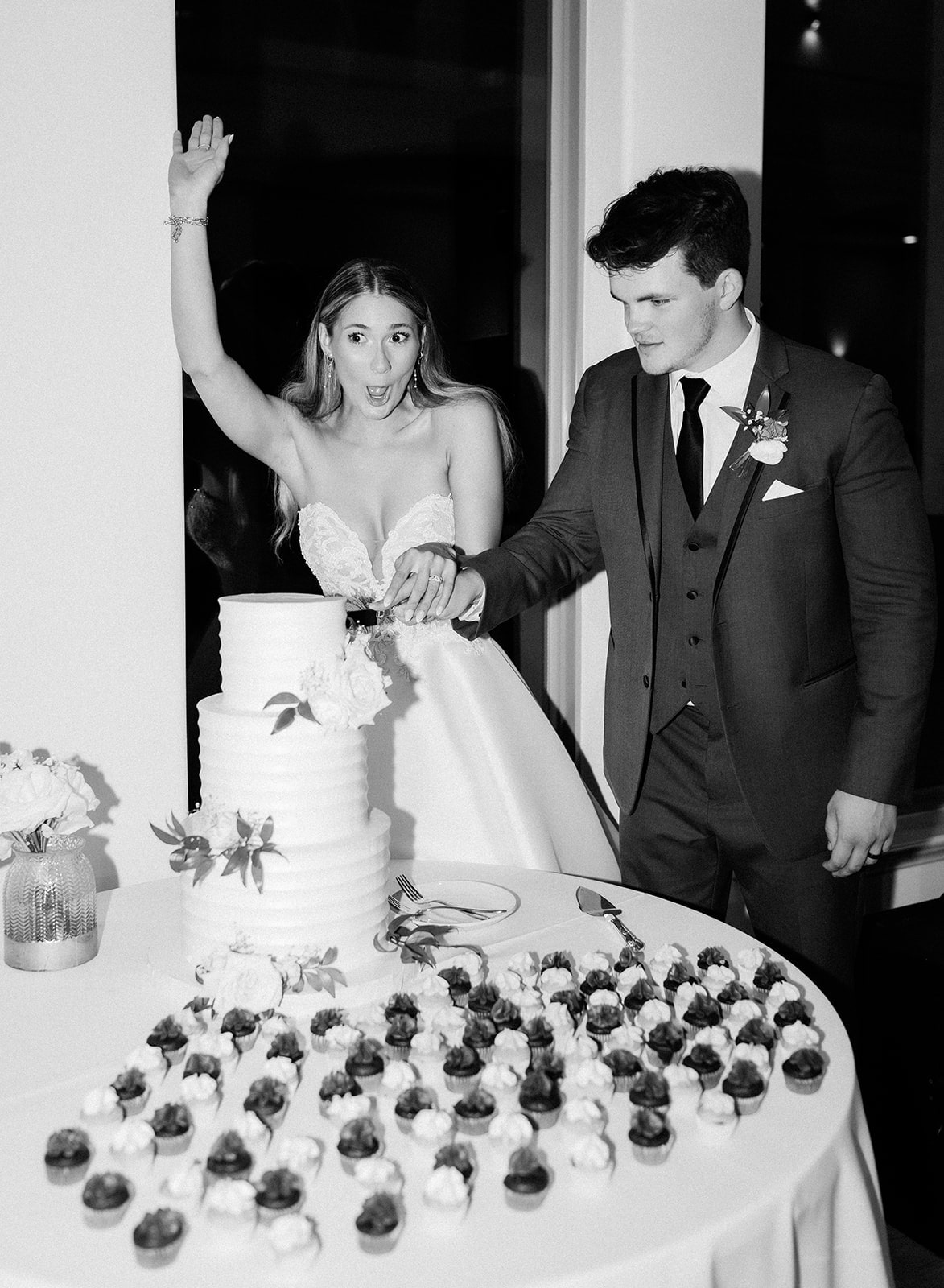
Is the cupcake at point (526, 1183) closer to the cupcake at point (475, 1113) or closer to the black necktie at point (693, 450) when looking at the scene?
the cupcake at point (475, 1113)

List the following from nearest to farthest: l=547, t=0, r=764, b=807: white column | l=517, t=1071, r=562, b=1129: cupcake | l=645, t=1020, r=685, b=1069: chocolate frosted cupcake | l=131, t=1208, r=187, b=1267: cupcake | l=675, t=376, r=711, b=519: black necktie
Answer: l=131, t=1208, r=187, b=1267: cupcake, l=517, t=1071, r=562, b=1129: cupcake, l=645, t=1020, r=685, b=1069: chocolate frosted cupcake, l=675, t=376, r=711, b=519: black necktie, l=547, t=0, r=764, b=807: white column

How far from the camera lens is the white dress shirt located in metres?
2.16

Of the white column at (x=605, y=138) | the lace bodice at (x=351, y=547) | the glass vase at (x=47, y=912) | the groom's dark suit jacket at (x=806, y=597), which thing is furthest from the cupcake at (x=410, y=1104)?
the white column at (x=605, y=138)

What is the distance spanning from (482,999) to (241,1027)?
0.91ft

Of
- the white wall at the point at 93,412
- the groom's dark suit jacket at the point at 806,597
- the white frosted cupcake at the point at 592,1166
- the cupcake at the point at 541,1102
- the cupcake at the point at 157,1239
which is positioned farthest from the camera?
the white wall at the point at 93,412

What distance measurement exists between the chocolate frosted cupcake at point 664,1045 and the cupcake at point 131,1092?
1.73 feet

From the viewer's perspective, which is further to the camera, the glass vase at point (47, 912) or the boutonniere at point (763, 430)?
the boutonniere at point (763, 430)

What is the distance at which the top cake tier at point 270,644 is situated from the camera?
146 centimetres

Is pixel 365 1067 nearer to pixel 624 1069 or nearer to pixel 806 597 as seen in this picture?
pixel 624 1069

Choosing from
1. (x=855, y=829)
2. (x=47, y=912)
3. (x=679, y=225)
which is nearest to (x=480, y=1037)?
(x=47, y=912)

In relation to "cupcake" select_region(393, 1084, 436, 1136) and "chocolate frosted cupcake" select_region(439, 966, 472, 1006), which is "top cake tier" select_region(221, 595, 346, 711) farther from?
"cupcake" select_region(393, 1084, 436, 1136)

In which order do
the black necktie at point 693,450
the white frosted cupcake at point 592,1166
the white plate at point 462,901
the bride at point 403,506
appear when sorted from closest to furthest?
the white frosted cupcake at point 592,1166 → the white plate at point 462,901 → the black necktie at point 693,450 → the bride at point 403,506

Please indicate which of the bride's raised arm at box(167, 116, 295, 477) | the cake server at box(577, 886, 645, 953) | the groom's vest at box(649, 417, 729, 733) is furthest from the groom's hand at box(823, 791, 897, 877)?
the bride's raised arm at box(167, 116, 295, 477)

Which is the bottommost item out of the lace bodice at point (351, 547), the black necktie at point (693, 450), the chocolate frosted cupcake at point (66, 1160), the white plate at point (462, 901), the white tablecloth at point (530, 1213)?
the white tablecloth at point (530, 1213)
